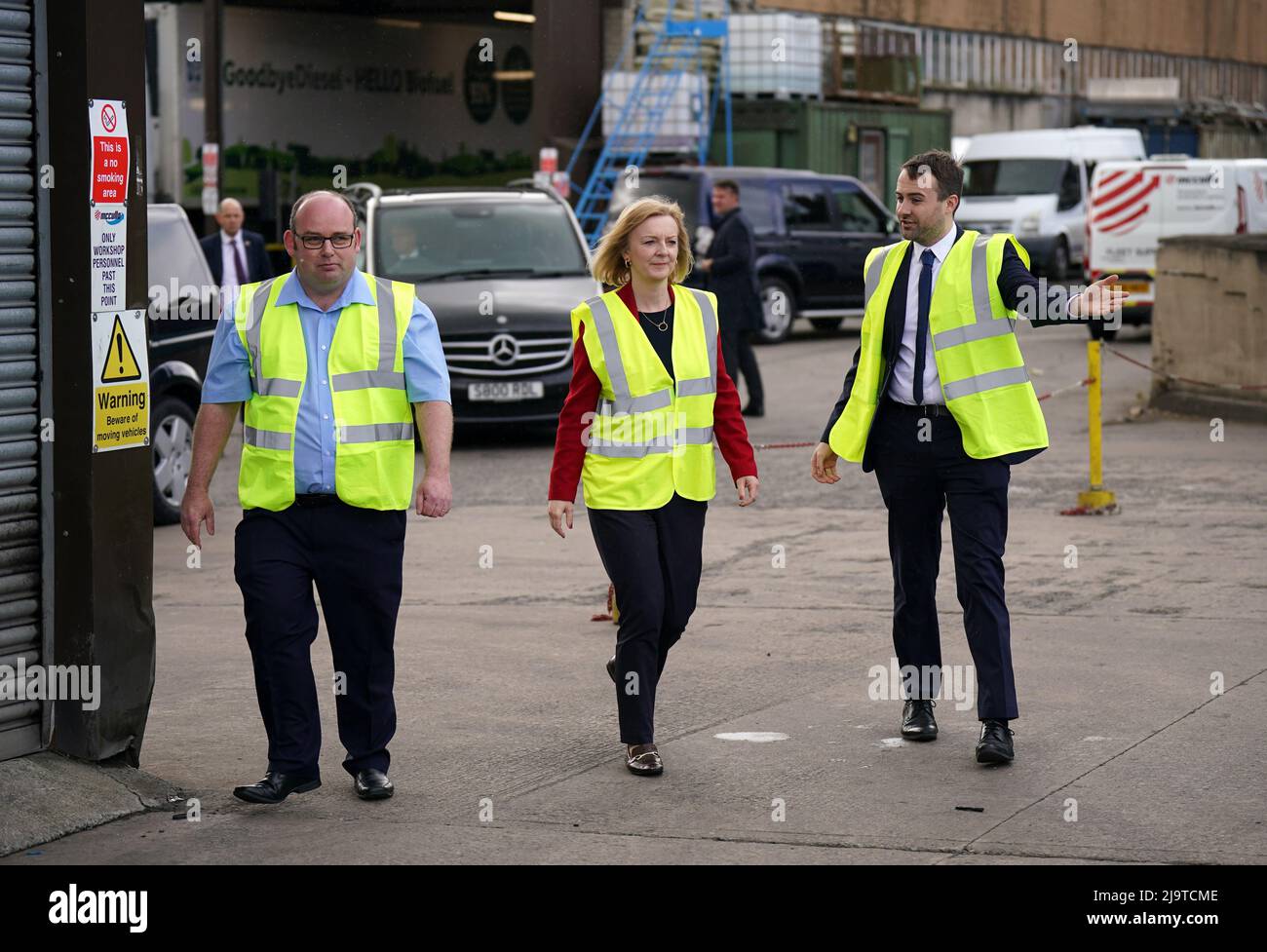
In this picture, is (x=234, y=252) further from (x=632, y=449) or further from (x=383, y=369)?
(x=383, y=369)

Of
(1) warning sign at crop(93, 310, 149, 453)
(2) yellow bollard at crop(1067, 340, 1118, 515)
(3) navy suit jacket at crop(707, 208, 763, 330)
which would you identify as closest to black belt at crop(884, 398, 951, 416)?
(1) warning sign at crop(93, 310, 149, 453)

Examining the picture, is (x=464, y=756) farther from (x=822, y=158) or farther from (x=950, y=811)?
(x=822, y=158)

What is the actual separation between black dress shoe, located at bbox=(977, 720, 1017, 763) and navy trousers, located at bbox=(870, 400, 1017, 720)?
0.12 ft

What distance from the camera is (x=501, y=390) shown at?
16.0 metres

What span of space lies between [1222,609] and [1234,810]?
11.0ft

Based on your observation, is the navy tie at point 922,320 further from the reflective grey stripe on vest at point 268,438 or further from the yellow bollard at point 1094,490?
the yellow bollard at point 1094,490

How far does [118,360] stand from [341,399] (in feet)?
Result: 2.40

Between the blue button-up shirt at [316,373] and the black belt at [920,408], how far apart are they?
148 centimetres

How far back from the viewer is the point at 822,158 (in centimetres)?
3266

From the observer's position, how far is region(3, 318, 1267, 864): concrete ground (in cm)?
581

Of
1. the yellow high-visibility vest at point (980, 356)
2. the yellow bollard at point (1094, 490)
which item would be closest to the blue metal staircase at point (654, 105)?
the yellow bollard at point (1094, 490)
